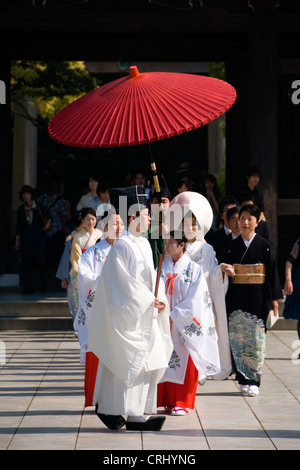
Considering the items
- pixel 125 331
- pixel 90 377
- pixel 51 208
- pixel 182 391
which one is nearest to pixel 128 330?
pixel 125 331

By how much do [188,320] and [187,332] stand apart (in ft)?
0.33

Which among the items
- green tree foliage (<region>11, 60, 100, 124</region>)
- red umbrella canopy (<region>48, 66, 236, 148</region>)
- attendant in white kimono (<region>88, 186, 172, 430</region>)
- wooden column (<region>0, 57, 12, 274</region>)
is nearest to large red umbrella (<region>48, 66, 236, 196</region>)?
red umbrella canopy (<region>48, 66, 236, 148</region>)

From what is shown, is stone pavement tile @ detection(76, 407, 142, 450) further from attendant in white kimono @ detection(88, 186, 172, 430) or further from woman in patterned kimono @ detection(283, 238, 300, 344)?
woman in patterned kimono @ detection(283, 238, 300, 344)

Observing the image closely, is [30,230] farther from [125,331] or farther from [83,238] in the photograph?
[125,331]

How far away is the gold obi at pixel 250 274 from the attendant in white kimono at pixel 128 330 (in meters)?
1.76

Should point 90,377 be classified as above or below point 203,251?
below

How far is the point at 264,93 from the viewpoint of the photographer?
12438 millimetres

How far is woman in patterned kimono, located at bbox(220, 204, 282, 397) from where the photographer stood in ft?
26.5

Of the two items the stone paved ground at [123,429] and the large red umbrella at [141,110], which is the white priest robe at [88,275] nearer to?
the stone paved ground at [123,429]

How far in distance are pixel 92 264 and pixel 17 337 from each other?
3.82m

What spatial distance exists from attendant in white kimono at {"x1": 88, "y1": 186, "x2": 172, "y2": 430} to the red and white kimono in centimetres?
73

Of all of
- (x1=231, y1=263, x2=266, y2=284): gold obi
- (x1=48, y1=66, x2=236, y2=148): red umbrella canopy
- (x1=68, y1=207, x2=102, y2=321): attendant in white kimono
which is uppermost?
(x1=48, y1=66, x2=236, y2=148): red umbrella canopy

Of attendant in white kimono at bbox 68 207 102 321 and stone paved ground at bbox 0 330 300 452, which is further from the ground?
attendant in white kimono at bbox 68 207 102 321
